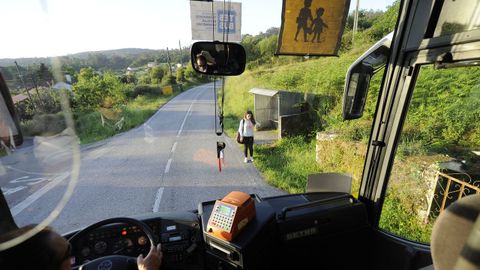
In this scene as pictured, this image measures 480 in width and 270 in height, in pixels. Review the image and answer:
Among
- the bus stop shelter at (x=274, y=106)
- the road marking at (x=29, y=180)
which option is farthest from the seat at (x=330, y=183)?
the bus stop shelter at (x=274, y=106)

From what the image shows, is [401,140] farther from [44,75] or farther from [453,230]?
[44,75]

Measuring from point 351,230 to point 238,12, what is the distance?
7.22ft

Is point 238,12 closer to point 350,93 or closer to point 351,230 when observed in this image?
point 350,93

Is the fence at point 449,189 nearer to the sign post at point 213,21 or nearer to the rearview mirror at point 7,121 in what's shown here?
the sign post at point 213,21

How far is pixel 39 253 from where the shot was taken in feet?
2.92

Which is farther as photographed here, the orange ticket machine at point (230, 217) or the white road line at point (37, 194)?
the white road line at point (37, 194)

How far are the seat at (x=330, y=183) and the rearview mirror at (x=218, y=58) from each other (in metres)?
1.40

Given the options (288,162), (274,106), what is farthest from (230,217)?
(274,106)

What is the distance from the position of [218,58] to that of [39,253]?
5.07ft

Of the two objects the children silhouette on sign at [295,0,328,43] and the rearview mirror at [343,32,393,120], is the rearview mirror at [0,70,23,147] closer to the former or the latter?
the rearview mirror at [343,32,393,120]

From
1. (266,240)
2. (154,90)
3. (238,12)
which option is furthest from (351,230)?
(154,90)

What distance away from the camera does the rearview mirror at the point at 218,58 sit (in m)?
1.84

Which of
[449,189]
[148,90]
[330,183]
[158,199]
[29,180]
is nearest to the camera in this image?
[330,183]

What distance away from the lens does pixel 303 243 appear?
2084 millimetres
